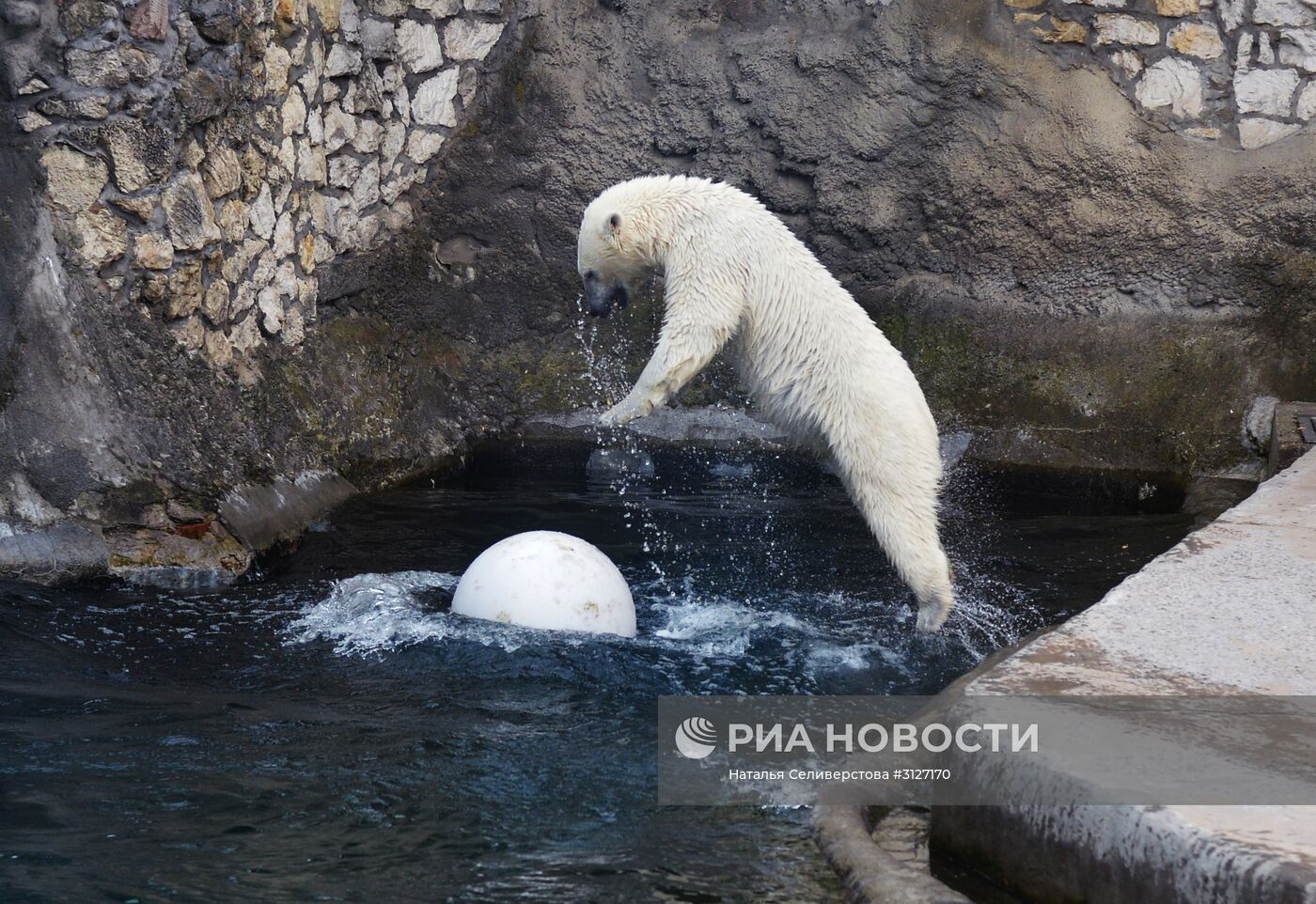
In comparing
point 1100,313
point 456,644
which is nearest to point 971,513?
point 1100,313

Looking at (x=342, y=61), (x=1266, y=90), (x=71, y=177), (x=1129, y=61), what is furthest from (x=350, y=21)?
(x=1266, y=90)

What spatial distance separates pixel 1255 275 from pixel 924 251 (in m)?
1.75

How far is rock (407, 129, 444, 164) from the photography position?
290 inches

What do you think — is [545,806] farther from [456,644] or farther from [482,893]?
[456,644]

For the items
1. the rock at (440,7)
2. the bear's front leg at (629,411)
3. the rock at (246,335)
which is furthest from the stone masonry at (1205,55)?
the rock at (246,335)

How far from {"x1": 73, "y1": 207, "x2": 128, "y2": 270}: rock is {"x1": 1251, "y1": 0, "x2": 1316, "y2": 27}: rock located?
5787 mm

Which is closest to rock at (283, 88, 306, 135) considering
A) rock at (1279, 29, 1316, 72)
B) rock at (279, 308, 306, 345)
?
rock at (279, 308, 306, 345)

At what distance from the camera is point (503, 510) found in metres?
6.30

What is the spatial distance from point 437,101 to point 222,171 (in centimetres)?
208

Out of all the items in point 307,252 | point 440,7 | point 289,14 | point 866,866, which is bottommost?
point 866,866

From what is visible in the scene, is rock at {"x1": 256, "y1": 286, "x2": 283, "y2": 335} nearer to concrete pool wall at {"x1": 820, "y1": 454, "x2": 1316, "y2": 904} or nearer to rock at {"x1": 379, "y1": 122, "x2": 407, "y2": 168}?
rock at {"x1": 379, "y1": 122, "x2": 407, "y2": 168}

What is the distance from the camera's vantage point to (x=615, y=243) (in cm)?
493

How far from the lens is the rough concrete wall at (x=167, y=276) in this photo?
4.92 m

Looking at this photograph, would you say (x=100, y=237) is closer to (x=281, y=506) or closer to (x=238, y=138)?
(x=238, y=138)
